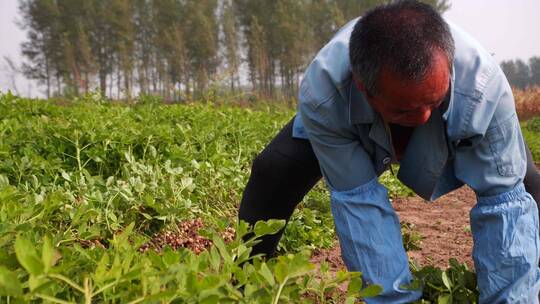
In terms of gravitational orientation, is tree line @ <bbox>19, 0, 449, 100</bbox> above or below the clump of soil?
above

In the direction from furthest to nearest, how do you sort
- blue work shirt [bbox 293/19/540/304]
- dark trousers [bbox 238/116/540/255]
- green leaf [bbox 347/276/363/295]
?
dark trousers [bbox 238/116/540/255], blue work shirt [bbox 293/19/540/304], green leaf [bbox 347/276/363/295]

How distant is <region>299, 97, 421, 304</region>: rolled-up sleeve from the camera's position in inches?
63.3

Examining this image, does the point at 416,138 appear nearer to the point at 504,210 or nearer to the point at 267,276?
the point at 504,210

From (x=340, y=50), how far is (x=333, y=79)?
10 centimetres

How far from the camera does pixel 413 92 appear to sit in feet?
4.32

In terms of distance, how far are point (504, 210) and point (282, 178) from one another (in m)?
0.80

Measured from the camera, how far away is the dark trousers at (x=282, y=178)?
80.0 inches

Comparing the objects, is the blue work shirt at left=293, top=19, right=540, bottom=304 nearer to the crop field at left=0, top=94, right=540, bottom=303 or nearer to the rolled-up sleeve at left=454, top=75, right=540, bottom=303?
the rolled-up sleeve at left=454, top=75, right=540, bottom=303

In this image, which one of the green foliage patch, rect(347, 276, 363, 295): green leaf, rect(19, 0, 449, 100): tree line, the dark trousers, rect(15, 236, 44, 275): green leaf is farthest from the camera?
rect(19, 0, 449, 100): tree line

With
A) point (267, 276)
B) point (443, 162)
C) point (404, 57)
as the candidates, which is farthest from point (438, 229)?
point (267, 276)

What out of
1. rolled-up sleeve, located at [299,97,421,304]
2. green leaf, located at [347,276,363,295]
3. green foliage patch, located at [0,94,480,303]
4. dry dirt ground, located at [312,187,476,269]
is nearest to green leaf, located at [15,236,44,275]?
green foliage patch, located at [0,94,480,303]

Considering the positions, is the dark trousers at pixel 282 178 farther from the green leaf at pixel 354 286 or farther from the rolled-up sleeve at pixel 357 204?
the green leaf at pixel 354 286

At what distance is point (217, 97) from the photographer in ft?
32.5

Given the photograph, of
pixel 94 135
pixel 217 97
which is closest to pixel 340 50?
pixel 94 135
